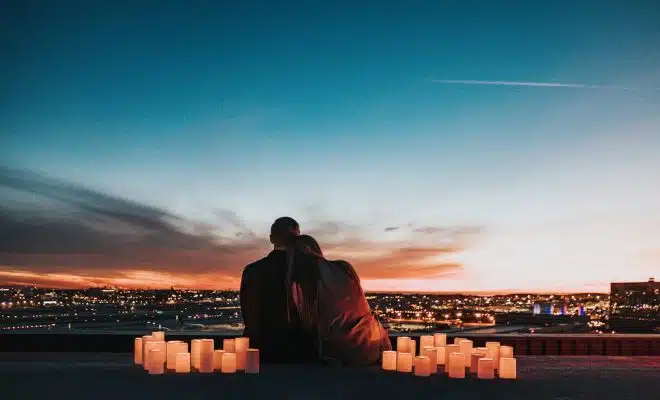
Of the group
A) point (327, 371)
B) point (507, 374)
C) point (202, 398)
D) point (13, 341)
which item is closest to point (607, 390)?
point (507, 374)

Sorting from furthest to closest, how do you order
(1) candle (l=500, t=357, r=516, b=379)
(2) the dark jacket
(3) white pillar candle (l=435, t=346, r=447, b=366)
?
(2) the dark jacket, (3) white pillar candle (l=435, t=346, r=447, b=366), (1) candle (l=500, t=357, r=516, b=379)

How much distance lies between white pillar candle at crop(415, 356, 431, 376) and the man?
2133mm

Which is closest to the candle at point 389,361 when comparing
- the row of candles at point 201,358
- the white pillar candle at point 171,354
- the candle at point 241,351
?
the row of candles at point 201,358

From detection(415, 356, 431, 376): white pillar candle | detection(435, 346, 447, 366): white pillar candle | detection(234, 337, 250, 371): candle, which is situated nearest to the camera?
detection(415, 356, 431, 376): white pillar candle

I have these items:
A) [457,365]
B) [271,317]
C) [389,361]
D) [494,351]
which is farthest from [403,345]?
[271,317]

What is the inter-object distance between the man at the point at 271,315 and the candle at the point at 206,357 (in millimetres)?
1519

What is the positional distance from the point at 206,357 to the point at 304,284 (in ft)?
6.62

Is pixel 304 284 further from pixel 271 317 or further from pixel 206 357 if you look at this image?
pixel 206 357

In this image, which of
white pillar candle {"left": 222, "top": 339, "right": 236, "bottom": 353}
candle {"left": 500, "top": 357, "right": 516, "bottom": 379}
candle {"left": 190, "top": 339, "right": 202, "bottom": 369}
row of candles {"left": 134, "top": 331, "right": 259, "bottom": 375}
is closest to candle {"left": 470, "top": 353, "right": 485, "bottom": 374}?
candle {"left": 500, "top": 357, "right": 516, "bottom": 379}

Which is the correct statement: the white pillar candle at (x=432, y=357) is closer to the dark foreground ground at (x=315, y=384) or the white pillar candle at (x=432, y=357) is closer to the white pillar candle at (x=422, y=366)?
the white pillar candle at (x=422, y=366)

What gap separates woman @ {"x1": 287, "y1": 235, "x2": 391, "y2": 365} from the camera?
35.6 feet

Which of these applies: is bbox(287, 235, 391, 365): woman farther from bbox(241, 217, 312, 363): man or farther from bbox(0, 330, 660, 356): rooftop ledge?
bbox(0, 330, 660, 356): rooftop ledge

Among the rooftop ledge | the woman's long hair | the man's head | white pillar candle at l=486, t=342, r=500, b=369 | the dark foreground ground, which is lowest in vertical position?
the rooftop ledge

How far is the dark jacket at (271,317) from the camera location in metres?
11.1
